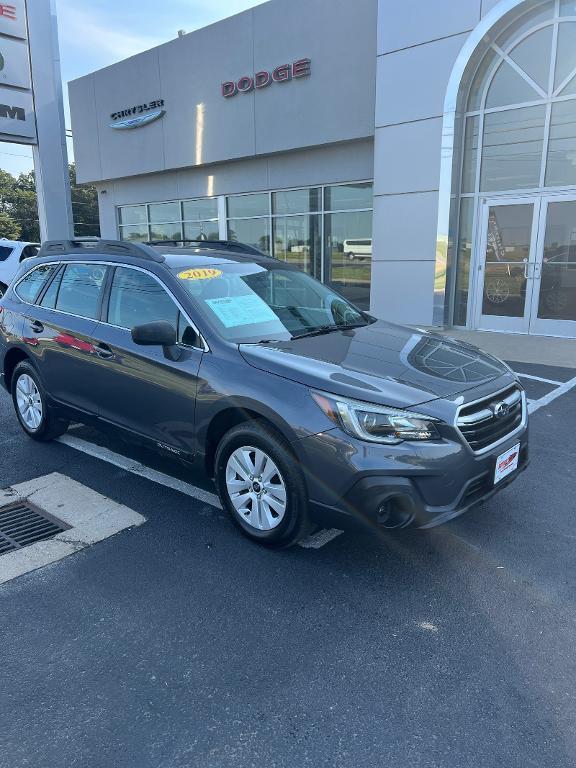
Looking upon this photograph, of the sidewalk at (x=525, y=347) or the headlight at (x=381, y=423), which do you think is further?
the sidewalk at (x=525, y=347)

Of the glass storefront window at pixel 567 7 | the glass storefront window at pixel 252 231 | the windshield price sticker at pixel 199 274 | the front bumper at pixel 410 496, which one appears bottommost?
the front bumper at pixel 410 496

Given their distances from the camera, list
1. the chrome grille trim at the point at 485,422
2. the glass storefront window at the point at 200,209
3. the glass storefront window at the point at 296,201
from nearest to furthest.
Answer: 1. the chrome grille trim at the point at 485,422
2. the glass storefront window at the point at 296,201
3. the glass storefront window at the point at 200,209

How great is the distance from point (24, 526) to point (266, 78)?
12.2 meters

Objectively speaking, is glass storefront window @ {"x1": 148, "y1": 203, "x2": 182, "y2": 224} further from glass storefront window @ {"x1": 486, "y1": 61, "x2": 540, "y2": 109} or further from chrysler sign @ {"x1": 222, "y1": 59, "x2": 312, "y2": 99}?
glass storefront window @ {"x1": 486, "y1": 61, "x2": 540, "y2": 109}

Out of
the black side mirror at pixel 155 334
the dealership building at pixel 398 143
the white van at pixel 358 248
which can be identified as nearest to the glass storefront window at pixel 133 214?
the dealership building at pixel 398 143

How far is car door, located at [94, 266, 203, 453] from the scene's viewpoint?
359 centimetres

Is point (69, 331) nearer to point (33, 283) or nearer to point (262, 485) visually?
point (33, 283)

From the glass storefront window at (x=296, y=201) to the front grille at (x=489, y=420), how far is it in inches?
435

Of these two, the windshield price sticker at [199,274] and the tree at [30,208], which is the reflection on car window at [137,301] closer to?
the windshield price sticker at [199,274]

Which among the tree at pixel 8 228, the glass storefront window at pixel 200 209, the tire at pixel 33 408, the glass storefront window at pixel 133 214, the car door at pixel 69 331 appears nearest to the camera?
the car door at pixel 69 331

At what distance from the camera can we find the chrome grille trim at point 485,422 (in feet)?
9.69

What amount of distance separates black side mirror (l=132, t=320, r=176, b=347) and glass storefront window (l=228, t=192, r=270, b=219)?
11862 millimetres

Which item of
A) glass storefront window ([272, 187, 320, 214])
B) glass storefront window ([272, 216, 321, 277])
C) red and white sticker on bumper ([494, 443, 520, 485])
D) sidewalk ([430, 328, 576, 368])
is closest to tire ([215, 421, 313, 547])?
red and white sticker on bumper ([494, 443, 520, 485])

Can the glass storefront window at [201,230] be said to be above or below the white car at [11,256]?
above
